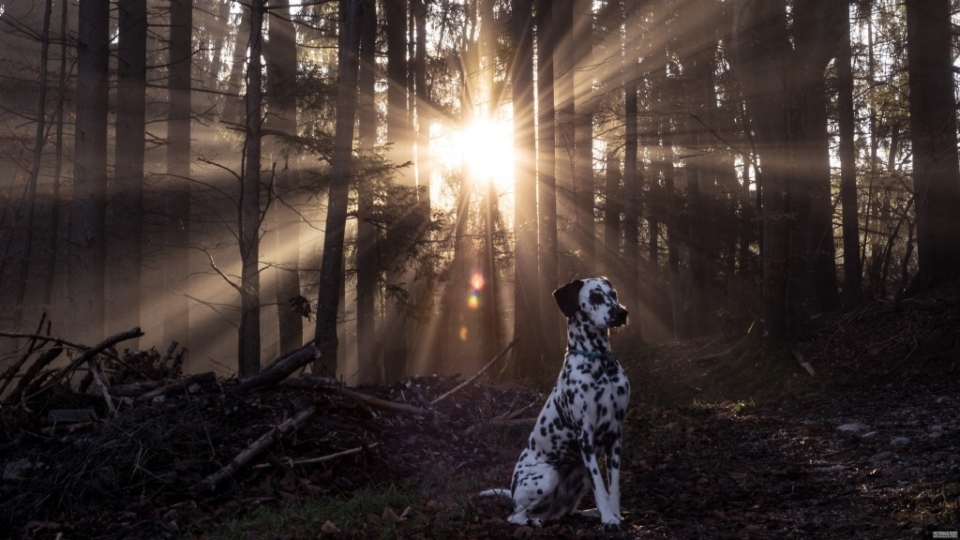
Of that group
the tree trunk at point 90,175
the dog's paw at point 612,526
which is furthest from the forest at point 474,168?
the dog's paw at point 612,526

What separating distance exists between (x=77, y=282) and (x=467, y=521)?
1150cm

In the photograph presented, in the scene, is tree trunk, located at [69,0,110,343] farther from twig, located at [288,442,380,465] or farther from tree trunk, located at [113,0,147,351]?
twig, located at [288,442,380,465]

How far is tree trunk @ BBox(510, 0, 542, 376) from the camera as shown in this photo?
17266mm

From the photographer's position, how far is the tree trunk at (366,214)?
1978 centimetres

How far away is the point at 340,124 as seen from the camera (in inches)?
627

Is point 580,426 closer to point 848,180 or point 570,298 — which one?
point 570,298

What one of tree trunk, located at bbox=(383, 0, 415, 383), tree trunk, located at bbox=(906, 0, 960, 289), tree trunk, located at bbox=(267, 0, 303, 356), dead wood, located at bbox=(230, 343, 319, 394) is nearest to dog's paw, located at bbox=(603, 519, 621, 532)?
dead wood, located at bbox=(230, 343, 319, 394)

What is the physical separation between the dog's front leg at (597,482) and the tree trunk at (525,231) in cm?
1056

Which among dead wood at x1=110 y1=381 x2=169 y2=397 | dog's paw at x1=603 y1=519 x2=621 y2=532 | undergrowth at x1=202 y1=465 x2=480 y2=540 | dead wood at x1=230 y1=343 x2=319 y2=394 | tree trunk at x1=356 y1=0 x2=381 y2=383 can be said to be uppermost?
tree trunk at x1=356 y1=0 x2=381 y2=383

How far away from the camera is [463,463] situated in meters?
9.28

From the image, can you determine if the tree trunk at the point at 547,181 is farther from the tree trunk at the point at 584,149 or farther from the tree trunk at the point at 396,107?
the tree trunk at the point at 396,107

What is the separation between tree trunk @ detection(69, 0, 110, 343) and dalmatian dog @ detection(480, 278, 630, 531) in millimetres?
11136

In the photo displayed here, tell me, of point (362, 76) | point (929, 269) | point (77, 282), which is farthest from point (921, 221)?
point (77, 282)

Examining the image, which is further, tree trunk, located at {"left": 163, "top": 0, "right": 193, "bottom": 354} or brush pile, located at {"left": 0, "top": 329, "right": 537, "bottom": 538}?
tree trunk, located at {"left": 163, "top": 0, "right": 193, "bottom": 354}
